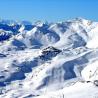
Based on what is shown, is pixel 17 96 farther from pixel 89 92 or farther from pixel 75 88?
pixel 89 92

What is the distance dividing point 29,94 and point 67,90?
26679 millimetres

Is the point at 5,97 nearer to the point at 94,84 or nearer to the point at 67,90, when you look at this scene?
the point at 67,90

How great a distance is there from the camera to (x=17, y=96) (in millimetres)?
196750

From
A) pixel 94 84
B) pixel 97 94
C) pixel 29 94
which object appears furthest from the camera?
pixel 29 94

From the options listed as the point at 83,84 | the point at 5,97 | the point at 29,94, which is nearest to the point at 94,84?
the point at 83,84

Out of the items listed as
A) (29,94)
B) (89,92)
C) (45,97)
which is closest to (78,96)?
(89,92)

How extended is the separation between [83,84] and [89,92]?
17005mm

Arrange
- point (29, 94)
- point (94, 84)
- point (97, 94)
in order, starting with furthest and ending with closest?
point (29, 94)
point (94, 84)
point (97, 94)

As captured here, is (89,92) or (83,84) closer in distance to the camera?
(89,92)

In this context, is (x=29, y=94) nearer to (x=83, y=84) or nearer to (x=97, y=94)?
(x=83, y=84)

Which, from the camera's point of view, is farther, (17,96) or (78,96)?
(17,96)

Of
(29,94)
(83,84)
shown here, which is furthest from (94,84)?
(29,94)

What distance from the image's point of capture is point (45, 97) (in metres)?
167

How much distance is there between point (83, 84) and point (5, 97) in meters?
44.8
